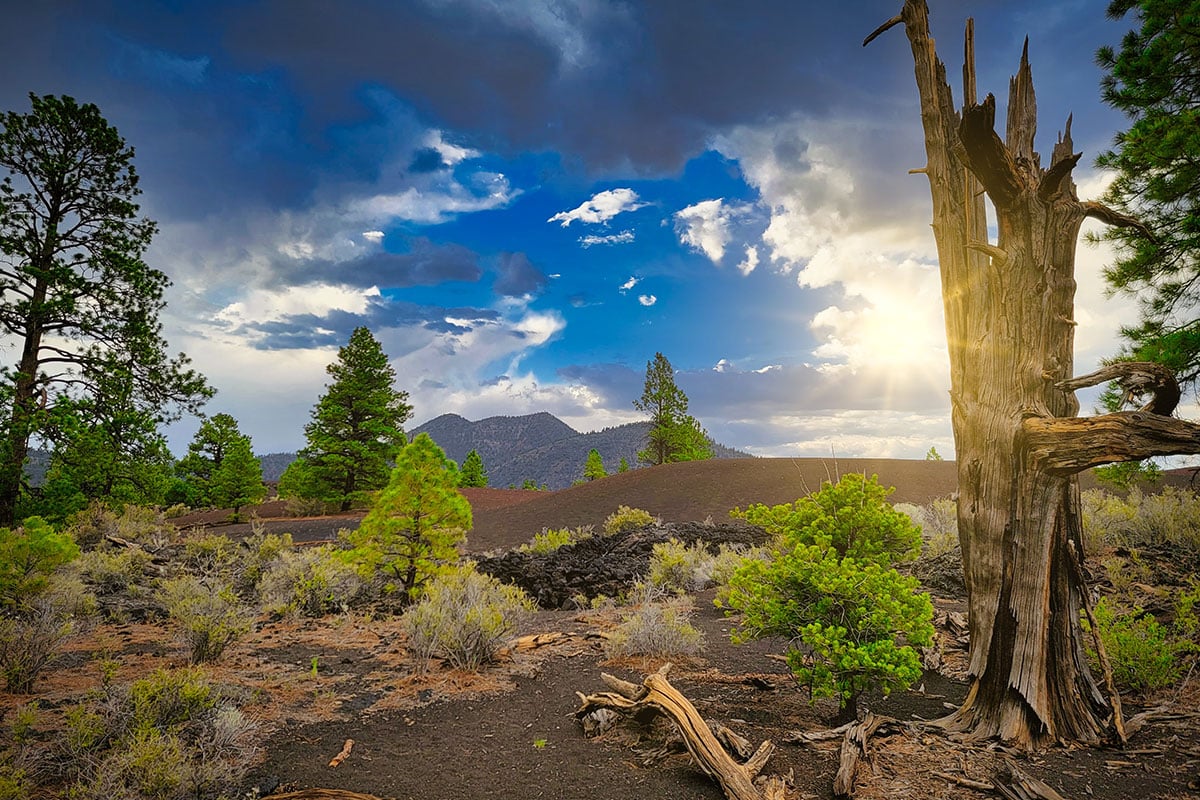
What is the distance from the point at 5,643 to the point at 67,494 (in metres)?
13.3

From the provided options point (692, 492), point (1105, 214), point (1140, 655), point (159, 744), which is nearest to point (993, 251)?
point (1105, 214)

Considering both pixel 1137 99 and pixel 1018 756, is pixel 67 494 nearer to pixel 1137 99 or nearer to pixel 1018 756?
pixel 1018 756

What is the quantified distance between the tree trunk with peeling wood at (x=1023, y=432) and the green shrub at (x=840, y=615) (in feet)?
2.55

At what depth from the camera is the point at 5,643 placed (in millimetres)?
6410

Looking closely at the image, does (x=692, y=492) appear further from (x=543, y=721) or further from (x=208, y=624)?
(x=543, y=721)

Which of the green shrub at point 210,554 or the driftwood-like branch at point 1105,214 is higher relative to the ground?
the driftwood-like branch at point 1105,214

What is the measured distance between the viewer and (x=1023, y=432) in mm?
5066

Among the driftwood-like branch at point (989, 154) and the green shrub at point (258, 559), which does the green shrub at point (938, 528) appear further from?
the green shrub at point (258, 559)

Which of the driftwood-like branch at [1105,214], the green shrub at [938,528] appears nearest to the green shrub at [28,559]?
the green shrub at [938,528]

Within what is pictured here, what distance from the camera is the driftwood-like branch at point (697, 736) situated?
412 centimetres

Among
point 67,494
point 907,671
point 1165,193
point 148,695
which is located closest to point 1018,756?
point 907,671

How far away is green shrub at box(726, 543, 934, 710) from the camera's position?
4891 mm

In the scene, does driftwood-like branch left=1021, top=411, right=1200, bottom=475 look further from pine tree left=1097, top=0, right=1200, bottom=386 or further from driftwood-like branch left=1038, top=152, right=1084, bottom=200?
pine tree left=1097, top=0, right=1200, bottom=386

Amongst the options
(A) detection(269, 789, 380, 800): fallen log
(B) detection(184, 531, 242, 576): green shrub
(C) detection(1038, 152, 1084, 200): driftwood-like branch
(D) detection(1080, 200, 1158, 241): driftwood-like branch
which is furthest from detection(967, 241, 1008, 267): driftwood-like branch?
(B) detection(184, 531, 242, 576): green shrub
